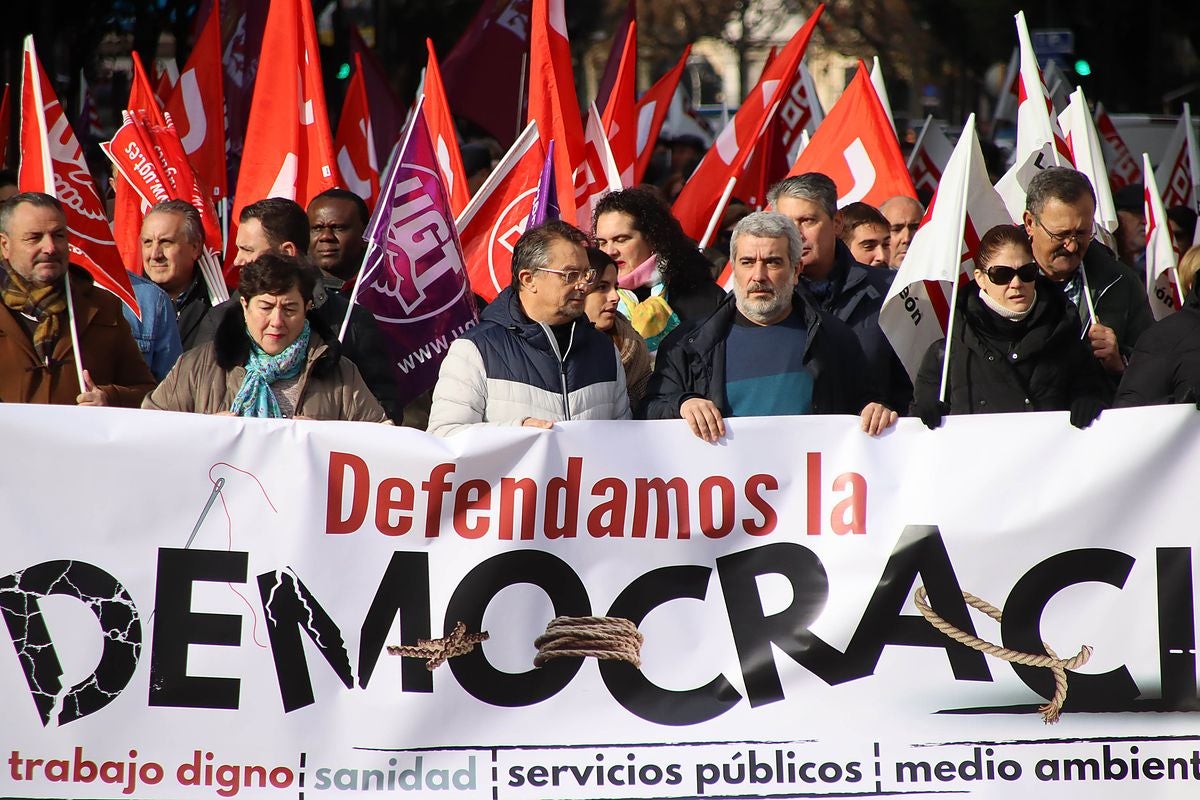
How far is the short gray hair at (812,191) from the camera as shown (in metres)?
6.66

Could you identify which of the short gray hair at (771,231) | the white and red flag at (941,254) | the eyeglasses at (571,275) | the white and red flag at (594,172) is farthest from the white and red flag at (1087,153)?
the eyeglasses at (571,275)

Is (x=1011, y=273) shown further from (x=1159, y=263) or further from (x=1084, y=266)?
(x=1159, y=263)

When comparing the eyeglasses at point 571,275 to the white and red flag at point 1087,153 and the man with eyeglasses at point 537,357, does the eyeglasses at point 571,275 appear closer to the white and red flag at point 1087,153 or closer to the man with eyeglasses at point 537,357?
the man with eyeglasses at point 537,357

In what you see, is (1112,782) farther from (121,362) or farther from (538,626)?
(121,362)

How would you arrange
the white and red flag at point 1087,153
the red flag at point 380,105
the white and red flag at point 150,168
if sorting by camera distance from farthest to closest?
the red flag at point 380,105 → the white and red flag at point 150,168 → the white and red flag at point 1087,153

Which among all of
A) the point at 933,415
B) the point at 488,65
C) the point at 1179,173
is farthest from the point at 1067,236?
the point at 488,65

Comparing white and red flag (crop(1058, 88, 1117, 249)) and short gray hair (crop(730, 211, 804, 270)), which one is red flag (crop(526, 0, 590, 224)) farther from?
short gray hair (crop(730, 211, 804, 270))

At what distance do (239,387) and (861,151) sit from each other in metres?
4.39

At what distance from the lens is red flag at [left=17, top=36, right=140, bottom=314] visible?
6.32m

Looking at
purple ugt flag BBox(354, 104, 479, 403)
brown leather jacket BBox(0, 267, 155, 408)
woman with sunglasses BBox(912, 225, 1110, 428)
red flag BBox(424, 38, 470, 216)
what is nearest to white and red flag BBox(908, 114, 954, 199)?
red flag BBox(424, 38, 470, 216)

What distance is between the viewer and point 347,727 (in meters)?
4.96

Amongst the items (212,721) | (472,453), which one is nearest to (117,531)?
(212,721)

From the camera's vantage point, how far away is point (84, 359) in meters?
5.84

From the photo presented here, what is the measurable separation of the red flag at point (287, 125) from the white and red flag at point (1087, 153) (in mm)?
3597
